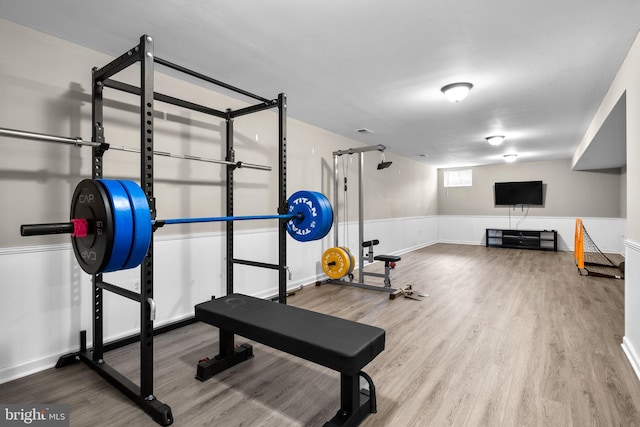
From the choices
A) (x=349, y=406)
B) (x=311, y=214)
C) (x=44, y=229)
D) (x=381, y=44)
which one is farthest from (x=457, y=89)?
(x=44, y=229)

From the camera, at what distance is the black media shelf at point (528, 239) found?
6898 millimetres

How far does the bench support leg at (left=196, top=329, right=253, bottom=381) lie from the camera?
71.4 inches

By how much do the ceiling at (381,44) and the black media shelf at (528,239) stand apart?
4.26 m

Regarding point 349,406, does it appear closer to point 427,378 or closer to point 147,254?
point 427,378

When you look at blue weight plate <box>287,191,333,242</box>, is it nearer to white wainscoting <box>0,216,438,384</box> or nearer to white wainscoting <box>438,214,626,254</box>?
white wainscoting <box>0,216,438,384</box>

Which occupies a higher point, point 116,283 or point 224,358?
point 116,283

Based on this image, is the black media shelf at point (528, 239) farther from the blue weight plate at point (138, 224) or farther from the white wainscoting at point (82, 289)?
the blue weight plate at point (138, 224)

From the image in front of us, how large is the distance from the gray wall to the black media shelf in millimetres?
511

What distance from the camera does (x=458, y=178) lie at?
8.30 meters

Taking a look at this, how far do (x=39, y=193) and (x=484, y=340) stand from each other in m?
3.08

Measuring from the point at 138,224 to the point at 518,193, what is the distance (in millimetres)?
8071

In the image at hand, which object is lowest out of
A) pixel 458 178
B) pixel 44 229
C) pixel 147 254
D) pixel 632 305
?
pixel 632 305

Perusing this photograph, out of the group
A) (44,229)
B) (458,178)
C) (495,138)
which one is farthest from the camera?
(458,178)

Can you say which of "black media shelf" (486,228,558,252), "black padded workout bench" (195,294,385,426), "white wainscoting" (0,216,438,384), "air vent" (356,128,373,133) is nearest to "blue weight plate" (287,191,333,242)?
"black padded workout bench" (195,294,385,426)
